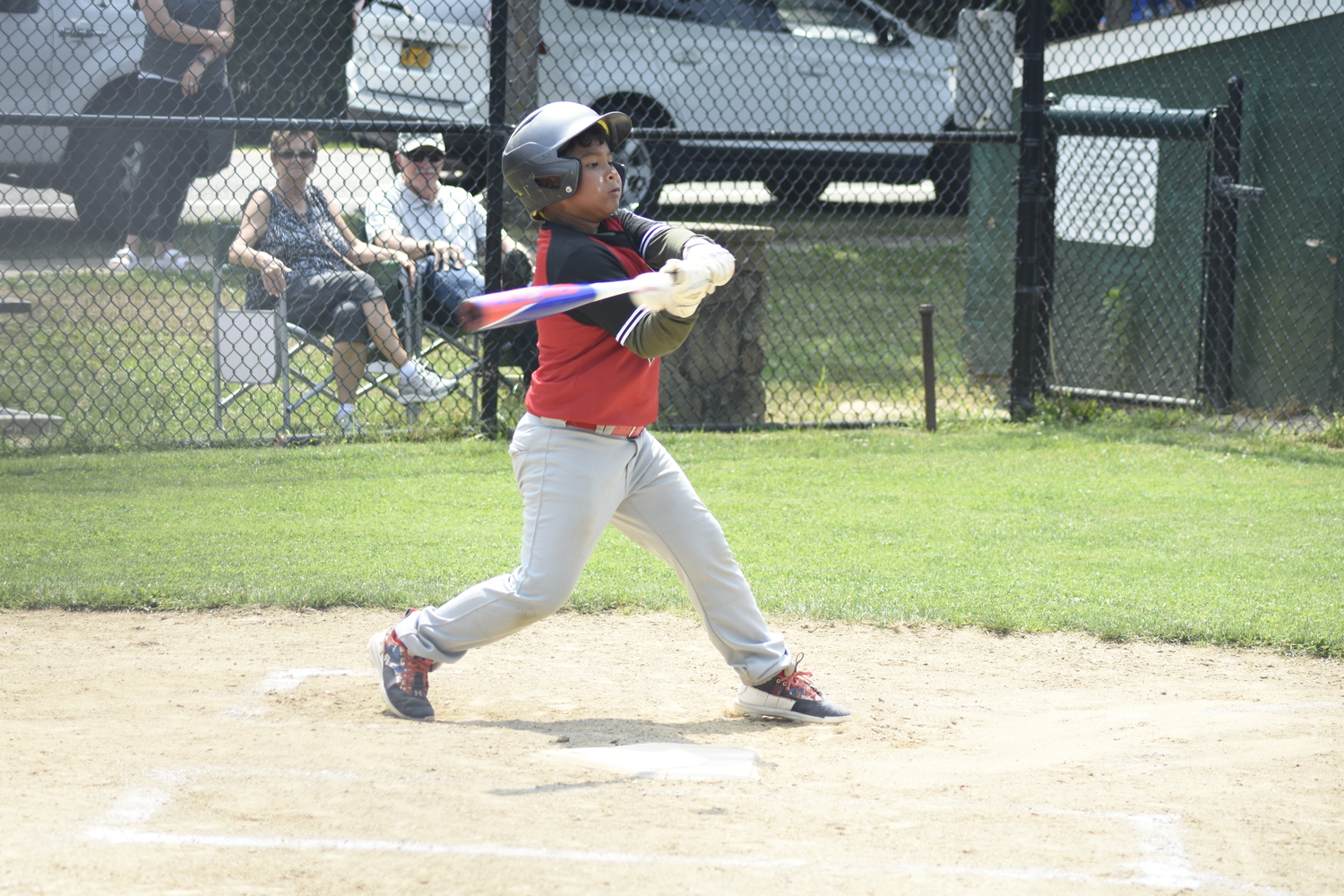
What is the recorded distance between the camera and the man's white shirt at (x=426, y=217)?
7773mm

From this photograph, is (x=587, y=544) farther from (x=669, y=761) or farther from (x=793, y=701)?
(x=793, y=701)

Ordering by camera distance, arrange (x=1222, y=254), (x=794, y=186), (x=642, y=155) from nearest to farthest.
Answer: (x=1222, y=254) → (x=642, y=155) → (x=794, y=186)

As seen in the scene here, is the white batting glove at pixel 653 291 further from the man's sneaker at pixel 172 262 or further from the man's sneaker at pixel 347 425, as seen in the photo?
the man's sneaker at pixel 172 262

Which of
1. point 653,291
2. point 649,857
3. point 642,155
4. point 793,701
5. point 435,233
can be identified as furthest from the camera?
point 642,155

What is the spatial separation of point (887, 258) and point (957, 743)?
346 inches

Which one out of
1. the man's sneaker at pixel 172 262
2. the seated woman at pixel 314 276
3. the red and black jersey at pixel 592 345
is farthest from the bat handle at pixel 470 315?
the man's sneaker at pixel 172 262

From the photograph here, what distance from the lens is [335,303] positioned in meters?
7.27

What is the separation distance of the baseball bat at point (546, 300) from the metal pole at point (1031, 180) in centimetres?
524

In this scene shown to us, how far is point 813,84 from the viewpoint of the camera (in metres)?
12.2

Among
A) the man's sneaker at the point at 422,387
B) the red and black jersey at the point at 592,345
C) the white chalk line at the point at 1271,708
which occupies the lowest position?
the white chalk line at the point at 1271,708

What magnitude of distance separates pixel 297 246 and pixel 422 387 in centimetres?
105

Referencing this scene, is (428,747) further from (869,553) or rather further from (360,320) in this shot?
Answer: (360,320)

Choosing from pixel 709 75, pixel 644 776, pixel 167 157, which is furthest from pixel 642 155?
pixel 644 776

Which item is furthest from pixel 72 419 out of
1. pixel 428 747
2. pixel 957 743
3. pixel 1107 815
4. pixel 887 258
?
pixel 887 258
